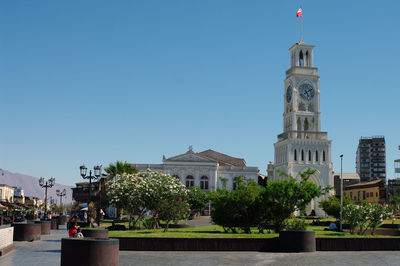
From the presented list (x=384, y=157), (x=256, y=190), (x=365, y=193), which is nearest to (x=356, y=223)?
(x=256, y=190)

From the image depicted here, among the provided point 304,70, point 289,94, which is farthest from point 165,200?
point 304,70

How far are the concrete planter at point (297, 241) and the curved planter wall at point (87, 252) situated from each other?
447 inches

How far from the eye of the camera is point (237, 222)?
3041 centimetres

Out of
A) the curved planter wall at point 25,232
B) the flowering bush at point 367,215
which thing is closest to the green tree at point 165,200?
the curved planter wall at point 25,232

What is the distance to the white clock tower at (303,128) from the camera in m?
79.7

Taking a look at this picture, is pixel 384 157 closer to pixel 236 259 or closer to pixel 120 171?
pixel 120 171

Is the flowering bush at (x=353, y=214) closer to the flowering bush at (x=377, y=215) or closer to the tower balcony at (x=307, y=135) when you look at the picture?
the flowering bush at (x=377, y=215)

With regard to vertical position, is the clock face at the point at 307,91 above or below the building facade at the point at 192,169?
above

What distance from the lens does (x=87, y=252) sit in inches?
523

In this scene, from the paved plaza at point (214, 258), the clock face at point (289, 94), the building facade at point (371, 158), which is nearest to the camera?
the paved plaza at point (214, 258)

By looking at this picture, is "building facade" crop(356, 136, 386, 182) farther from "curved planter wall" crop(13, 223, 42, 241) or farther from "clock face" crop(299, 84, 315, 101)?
"curved planter wall" crop(13, 223, 42, 241)

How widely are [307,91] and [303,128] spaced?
6649 millimetres

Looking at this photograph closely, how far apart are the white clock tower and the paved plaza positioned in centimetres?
5703

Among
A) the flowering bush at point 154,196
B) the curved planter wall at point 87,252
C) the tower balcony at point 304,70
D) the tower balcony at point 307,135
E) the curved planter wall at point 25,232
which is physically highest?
the tower balcony at point 304,70
